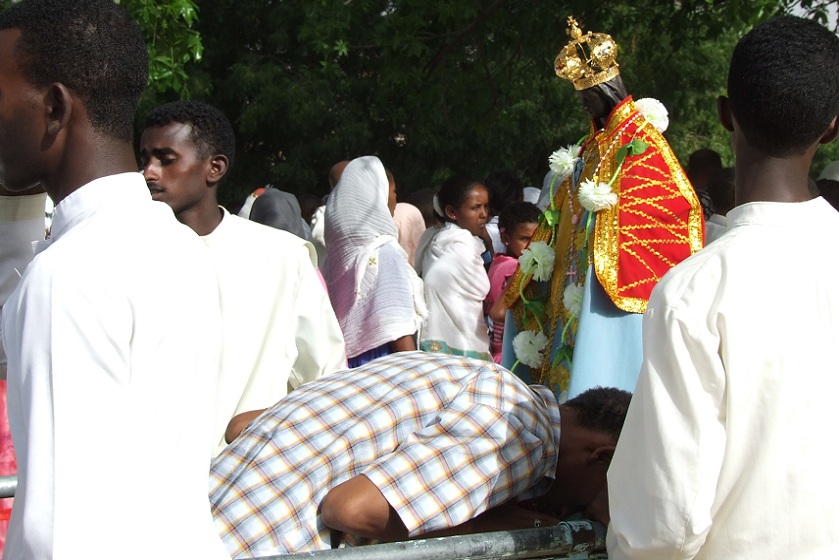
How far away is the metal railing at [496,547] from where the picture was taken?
6.32 ft

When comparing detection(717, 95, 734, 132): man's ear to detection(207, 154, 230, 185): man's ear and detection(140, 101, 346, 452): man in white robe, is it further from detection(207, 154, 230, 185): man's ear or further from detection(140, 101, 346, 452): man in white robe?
detection(207, 154, 230, 185): man's ear

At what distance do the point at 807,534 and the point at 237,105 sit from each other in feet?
48.3

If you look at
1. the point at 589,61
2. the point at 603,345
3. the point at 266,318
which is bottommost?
the point at 603,345

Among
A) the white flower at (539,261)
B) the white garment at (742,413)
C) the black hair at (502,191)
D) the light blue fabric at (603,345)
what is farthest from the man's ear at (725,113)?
the black hair at (502,191)

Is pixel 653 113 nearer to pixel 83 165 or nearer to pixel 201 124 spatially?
pixel 201 124

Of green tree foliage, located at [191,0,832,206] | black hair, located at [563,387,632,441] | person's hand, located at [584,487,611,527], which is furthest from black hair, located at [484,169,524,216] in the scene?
person's hand, located at [584,487,611,527]

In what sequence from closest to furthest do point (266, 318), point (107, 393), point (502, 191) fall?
point (107, 393) → point (266, 318) → point (502, 191)

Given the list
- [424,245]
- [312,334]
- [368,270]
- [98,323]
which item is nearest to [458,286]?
[424,245]

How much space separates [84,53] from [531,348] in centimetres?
370

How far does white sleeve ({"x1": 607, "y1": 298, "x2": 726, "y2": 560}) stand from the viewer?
186 cm

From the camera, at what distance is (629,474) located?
1955mm

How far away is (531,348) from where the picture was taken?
Result: 516 cm

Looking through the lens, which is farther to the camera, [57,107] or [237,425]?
[237,425]

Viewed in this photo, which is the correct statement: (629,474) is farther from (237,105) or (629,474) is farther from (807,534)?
(237,105)
